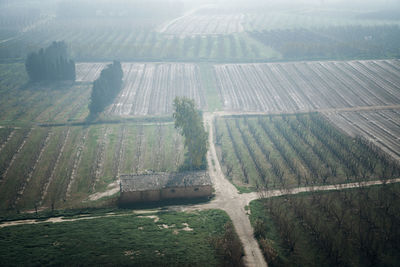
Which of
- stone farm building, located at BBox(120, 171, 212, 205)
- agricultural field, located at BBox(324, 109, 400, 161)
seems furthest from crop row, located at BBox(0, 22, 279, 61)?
stone farm building, located at BBox(120, 171, 212, 205)

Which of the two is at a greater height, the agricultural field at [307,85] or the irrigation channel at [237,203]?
the agricultural field at [307,85]

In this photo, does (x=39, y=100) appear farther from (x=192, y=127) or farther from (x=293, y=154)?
(x=293, y=154)

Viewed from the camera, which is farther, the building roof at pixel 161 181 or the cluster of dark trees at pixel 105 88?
the cluster of dark trees at pixel 105 88

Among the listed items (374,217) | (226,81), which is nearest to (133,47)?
(226,81)

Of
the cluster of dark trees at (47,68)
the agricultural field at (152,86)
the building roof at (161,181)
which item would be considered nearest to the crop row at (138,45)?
the agricultural field at (152,86)

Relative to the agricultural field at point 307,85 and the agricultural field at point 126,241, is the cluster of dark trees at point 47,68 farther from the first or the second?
the agricultural field at point 126,241

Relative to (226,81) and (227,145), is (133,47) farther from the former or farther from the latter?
(227,145)
